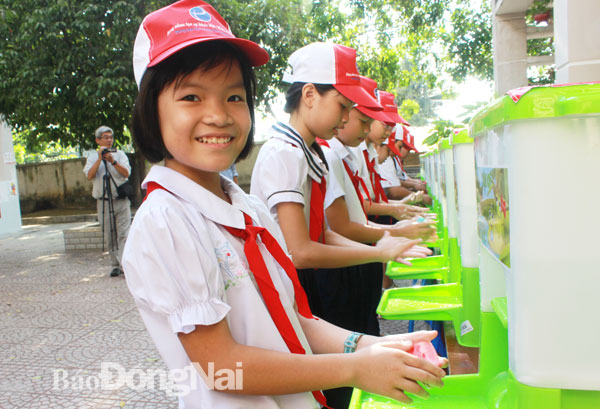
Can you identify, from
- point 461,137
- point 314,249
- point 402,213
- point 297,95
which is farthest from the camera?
point 402,213

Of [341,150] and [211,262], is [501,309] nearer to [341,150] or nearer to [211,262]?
[211,262]

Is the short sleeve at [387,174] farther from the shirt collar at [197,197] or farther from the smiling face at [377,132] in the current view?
the shirt collar at [197,197]

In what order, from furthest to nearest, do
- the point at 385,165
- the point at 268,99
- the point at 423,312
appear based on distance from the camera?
the point at 268,99 → the point at 385,165 → the point at 423,312

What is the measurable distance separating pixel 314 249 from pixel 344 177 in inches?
33.6

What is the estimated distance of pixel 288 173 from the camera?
1931 millimetres

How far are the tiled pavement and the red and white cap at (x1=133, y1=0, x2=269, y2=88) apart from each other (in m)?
2.23

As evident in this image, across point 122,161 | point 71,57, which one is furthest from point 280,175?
point 71,57

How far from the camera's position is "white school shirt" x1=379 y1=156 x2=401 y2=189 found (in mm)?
6086

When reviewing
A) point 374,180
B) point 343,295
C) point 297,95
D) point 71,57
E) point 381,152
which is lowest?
point 343,295

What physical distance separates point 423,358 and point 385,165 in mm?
5238

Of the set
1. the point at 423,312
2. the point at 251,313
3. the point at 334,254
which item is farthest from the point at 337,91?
the point at 251,313

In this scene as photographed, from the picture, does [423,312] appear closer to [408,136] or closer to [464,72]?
[408,136]

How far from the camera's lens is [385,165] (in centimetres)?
617

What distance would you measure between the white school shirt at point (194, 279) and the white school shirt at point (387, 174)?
16.4ft
